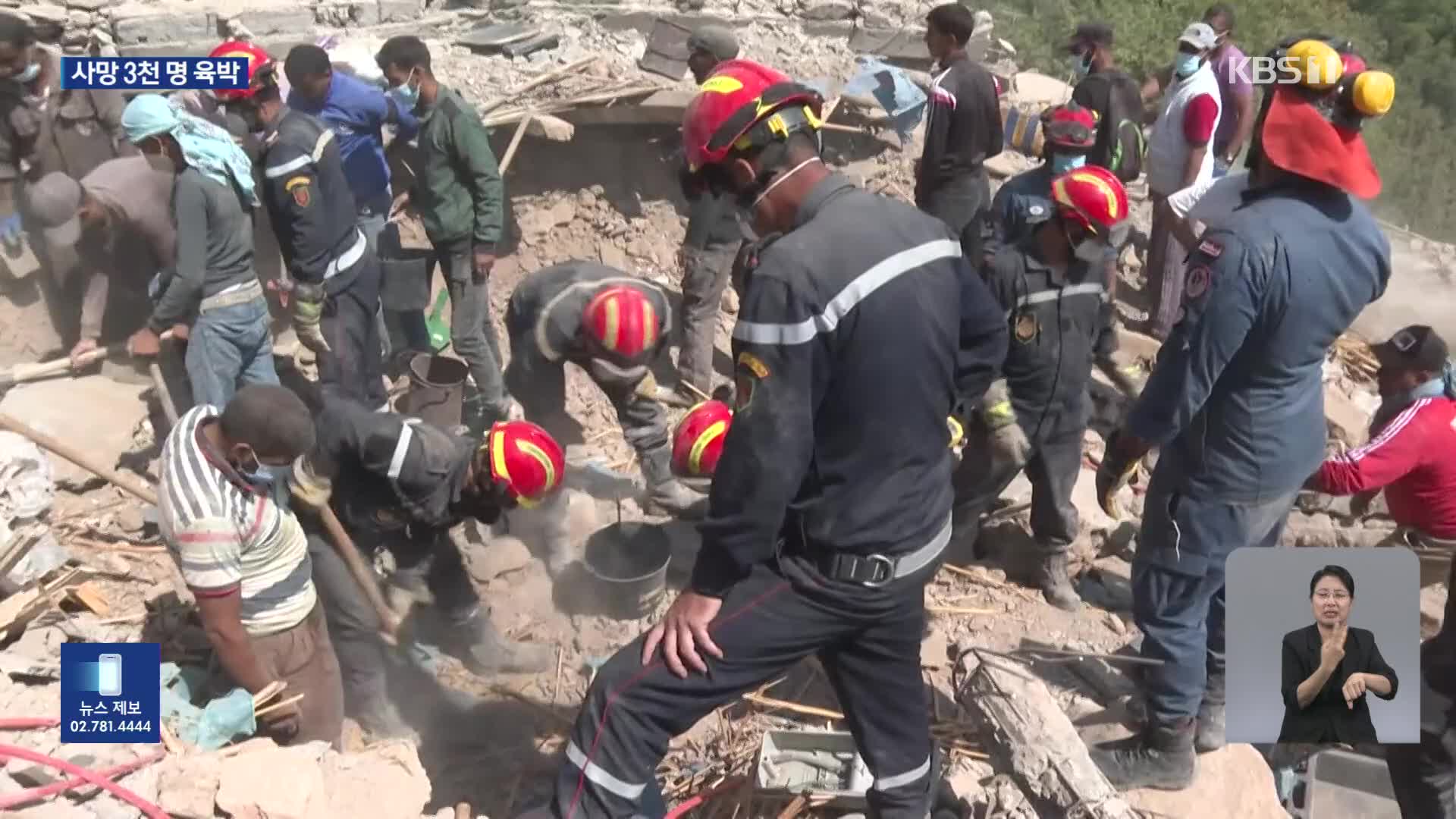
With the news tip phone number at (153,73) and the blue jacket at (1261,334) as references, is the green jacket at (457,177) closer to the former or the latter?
the news tip phone number at (153,73)

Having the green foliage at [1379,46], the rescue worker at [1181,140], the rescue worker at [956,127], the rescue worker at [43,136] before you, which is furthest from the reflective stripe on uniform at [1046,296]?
the green foliage at [1379,46]

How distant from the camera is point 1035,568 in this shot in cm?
652

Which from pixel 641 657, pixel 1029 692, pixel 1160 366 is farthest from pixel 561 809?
pixel 1160 366

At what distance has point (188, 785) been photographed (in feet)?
11.7

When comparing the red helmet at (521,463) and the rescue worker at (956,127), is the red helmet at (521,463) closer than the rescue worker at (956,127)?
Yes

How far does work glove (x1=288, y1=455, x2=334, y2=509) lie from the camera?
446cm

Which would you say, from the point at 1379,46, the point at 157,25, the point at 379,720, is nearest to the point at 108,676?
the point at 379,720

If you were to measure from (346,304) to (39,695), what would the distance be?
340cm

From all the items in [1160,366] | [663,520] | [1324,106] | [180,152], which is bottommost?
[663,520]

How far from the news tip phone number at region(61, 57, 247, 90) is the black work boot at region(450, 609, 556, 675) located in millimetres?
3257

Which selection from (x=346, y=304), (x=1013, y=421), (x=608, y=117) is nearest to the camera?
(x=1013, y=421)

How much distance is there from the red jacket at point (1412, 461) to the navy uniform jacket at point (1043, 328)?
1.21 metres

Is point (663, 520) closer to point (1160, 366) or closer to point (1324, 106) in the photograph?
point (1160, 366)

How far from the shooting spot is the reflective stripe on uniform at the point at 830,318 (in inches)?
122
